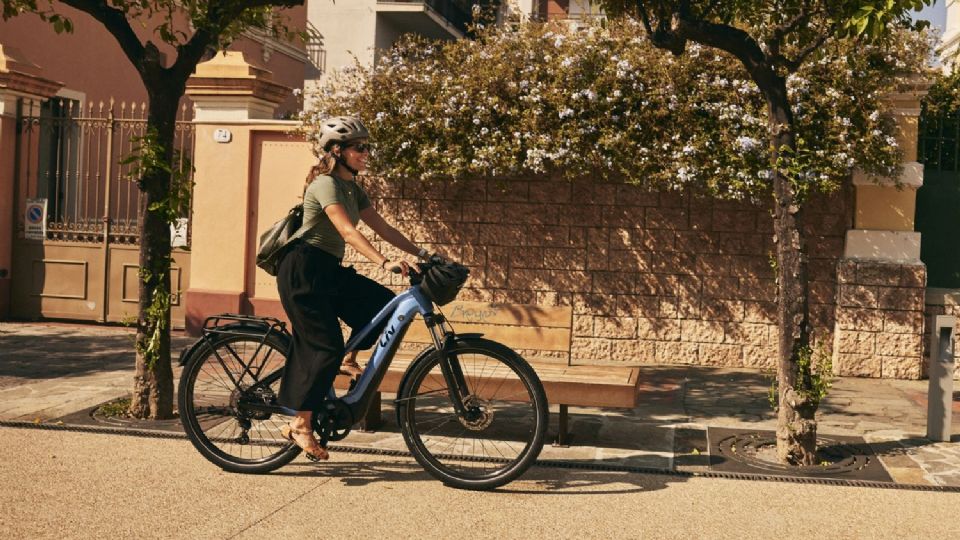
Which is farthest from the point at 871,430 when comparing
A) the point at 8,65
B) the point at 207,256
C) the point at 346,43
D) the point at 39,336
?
the point at 346,43

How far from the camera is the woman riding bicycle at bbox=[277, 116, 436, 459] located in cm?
562

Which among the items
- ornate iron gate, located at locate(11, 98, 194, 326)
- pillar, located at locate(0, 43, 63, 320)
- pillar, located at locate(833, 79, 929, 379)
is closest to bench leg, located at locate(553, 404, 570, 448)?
pillar, located at locate(833, 79, 929, 379)

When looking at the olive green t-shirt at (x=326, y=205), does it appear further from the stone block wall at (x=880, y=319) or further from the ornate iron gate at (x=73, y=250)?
the ornate iron gate at (x=73, y=250)

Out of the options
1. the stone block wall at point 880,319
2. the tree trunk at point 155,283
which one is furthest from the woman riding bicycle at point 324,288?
the stone block wall at point 880,319

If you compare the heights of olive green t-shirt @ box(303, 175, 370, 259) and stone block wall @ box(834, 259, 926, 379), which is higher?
olive green t-shirt @ box(303, 175, 370, 259)

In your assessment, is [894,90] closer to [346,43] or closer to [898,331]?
[898,331]

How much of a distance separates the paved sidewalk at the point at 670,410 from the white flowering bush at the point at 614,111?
194 cm

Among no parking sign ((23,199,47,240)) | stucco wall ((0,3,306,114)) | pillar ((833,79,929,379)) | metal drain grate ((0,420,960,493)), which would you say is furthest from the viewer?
stucco wall ((0,3,306,114))

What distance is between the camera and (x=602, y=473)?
20.1 ft

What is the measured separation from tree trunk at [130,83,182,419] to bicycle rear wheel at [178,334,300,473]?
1.38m

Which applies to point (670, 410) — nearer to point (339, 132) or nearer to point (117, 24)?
point (339, 132)

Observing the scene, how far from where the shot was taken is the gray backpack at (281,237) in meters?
5.66

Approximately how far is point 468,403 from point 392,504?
0.68 metres

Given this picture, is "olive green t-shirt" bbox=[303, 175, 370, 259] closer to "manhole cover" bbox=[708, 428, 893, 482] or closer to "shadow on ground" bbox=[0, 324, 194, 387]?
"manhole cover" bbox=[708, 428, 893, 482]
